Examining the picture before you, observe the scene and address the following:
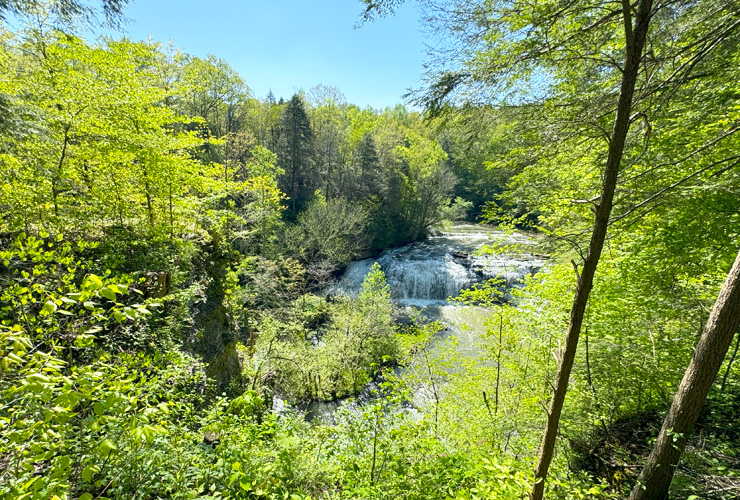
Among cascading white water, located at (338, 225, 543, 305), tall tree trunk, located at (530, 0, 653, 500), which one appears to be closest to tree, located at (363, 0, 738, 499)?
tall tree trunk, located at (530, 0, 653, 500)

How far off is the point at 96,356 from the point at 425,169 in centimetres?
2347

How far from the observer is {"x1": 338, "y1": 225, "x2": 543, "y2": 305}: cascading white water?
1803 centimetres

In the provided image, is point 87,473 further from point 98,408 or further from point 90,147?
point 90,147

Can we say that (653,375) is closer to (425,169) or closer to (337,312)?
(337,312)

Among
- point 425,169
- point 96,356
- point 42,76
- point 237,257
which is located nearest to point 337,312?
point 237,257

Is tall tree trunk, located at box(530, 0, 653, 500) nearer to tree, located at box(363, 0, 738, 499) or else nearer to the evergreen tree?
tree, located at box(363, 0, 738, 499)

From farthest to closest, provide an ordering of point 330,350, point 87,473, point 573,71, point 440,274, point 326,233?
point 440,274, point 326,233, point 330,350, point 573,71, point 87,473

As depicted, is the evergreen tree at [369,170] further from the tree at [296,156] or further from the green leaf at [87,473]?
the green leaf at [87,473]

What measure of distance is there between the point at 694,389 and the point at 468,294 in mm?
4251

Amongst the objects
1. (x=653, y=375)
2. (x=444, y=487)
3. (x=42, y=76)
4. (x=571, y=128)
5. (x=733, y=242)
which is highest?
(x=42, y=76)

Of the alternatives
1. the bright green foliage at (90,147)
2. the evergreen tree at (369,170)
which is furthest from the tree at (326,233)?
the bright green foliage at (90,147)

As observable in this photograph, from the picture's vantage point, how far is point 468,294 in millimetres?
6730

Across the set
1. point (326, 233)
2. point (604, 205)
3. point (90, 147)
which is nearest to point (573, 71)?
point (604, 205)

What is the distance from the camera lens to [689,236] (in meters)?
3.59
